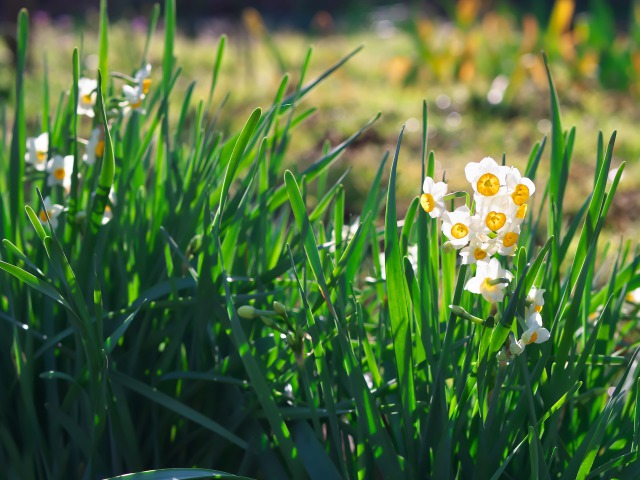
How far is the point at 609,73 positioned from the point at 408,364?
4.26 metres

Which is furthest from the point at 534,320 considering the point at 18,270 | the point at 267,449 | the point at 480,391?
the point at 18,270

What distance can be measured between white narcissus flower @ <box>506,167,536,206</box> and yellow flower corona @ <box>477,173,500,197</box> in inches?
0.6

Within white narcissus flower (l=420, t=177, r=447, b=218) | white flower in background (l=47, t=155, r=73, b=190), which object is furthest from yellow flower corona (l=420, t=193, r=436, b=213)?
white flower in background (l=47, t=155, r=73, b=190)

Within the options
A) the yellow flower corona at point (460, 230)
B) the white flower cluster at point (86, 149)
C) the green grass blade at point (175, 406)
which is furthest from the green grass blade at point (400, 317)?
the white flower cluster at point (86, 149)

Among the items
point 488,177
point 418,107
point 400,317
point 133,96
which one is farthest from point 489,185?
point 418,107

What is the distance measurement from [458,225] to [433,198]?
4cm

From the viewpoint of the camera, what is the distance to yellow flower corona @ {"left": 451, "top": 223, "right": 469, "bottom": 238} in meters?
0.99

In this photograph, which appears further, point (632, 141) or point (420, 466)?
point (632, 141)

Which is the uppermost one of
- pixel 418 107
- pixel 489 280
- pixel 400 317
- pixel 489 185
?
pixel 489 185

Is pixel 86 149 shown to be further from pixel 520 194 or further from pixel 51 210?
pixel 520 194

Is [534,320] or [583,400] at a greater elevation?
[534,320]

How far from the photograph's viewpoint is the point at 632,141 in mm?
3926

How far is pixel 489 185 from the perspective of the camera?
0.96 metres

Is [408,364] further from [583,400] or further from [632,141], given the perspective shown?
[632,141]
